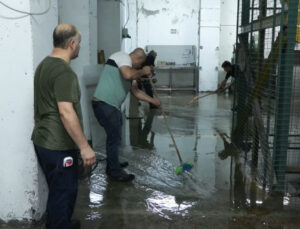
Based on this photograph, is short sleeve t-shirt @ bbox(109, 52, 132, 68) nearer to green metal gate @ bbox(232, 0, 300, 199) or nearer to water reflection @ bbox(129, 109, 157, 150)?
green metal gate @ bbox(232, 0, 300, 199)

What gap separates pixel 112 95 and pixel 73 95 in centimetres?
177

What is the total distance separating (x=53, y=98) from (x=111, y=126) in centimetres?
177

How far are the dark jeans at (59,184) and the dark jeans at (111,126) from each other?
59.5 inches

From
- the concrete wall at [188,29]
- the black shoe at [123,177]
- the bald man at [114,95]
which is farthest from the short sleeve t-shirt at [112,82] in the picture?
the concrete wall at [188,29]

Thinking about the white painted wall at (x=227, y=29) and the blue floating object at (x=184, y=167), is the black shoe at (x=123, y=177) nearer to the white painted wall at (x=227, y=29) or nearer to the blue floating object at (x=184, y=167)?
the blue floating object at (x=184, y=167)

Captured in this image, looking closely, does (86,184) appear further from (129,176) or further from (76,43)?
(76,43)

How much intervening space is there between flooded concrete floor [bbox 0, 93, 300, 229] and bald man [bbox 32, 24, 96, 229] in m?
0.70

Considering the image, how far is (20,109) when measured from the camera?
2.90 meters

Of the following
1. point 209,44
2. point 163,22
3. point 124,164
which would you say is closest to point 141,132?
point 124,164

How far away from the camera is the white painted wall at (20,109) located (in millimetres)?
2781

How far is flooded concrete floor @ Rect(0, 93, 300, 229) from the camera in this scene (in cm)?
326

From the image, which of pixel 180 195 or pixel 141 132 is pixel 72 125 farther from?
pixel 141 132

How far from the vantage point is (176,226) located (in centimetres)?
316

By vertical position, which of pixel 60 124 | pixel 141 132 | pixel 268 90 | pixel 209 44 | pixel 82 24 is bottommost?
pixel 141 132
